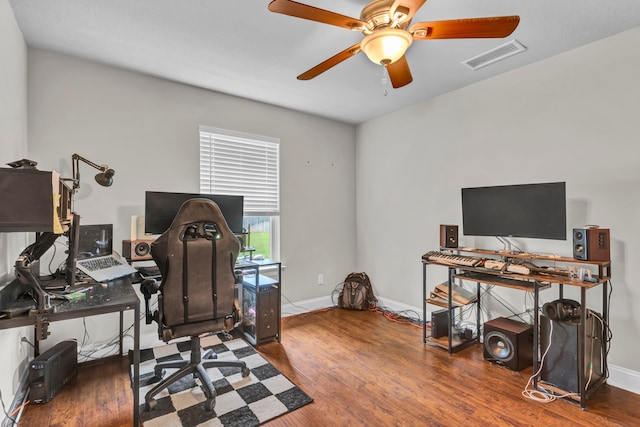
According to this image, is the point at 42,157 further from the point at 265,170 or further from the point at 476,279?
the point at 476,279

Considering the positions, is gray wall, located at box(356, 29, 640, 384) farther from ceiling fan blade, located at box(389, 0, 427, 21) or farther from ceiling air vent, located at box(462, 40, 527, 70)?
ceiling fan blade, located at box(389, 0, 427, 21)

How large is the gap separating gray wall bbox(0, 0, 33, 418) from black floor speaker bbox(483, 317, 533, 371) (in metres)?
3.28

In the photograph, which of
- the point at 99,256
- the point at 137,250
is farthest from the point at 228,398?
the point at 99,256

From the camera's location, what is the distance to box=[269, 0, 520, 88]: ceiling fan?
1.42 m

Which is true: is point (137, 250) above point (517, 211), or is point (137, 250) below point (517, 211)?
below

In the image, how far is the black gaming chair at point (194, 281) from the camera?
1956 millimetres

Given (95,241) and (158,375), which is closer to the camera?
(158,375)

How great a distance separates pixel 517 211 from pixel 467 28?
168cm

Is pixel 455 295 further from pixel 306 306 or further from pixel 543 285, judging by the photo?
pixel 306 306

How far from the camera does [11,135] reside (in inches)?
76.9

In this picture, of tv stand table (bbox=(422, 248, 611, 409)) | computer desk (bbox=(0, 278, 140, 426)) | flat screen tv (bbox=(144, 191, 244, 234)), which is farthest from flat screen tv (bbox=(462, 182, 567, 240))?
computer desk (bbox=(0, 278, 140, 426))

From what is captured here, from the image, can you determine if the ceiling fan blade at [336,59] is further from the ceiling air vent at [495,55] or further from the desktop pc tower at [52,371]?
the desktop pc tower at [52,371]

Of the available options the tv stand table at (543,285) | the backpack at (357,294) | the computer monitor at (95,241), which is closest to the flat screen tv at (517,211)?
the tv stand table at (543,285)

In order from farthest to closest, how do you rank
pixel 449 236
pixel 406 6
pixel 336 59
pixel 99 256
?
pixel 449 236 → pixel 99 256 → pixel 336 59 → pixel 406 6
